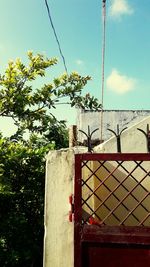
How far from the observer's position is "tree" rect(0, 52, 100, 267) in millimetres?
5547

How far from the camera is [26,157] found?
6.01m

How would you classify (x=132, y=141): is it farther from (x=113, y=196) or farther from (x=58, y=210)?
(x=58, y=210)

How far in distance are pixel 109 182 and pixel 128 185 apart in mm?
241

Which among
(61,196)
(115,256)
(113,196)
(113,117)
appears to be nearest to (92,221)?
(115,256)

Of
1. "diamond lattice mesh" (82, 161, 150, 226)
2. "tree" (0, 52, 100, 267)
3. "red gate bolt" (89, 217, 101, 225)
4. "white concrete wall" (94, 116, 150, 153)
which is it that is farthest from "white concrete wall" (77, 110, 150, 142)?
"red gate bolt" (89, 217, 101, 225)

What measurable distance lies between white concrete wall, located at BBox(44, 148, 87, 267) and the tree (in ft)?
4.12

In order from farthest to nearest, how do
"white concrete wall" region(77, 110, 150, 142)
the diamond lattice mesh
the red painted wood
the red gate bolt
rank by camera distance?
"white concrete wall" region(77, 110, 150, 142) < the diamond lattice mesh < the red gate bolt < the red painted wood

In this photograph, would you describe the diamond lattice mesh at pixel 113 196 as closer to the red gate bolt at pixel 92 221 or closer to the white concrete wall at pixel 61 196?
the red gate bolt at pixel 92 221

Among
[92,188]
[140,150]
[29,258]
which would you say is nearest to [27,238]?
[29,258]

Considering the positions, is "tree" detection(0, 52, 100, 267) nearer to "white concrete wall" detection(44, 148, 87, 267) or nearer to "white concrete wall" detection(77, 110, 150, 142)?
"white concrete wall" detection(44, 148, 87, 267)

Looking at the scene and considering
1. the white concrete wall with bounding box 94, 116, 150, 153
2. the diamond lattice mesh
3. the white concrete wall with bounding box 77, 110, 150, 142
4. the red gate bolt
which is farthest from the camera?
the white concrete wall with bounding box 77, 110, 150, 142

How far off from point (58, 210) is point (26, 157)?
1.96 meters

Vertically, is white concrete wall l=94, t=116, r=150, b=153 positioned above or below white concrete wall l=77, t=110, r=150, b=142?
below

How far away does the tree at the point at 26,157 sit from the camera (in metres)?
5.55
